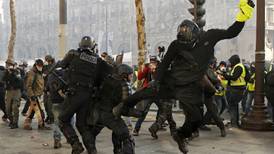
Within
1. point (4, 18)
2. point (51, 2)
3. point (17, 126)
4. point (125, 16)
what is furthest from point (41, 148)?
point (4, 18)

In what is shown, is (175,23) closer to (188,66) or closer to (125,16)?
(125,16)

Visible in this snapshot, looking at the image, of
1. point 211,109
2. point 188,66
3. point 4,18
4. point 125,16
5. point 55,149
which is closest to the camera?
point 188,66

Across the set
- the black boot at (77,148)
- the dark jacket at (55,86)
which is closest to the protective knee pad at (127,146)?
the black boot at (77,148)

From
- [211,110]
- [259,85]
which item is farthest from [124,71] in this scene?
[259,85]

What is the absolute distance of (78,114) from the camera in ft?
19.8

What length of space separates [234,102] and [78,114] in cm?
468

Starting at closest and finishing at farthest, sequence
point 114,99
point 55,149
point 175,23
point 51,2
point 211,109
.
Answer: point 114,99 → point 55,149 → point 211,109 → point 175,23 → point 51,2

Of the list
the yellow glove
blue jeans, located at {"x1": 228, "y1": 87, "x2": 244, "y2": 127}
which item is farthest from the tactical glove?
blue jeans, located at {"x1": 228, "y1": 87, "x2": 244, "y2": 127}

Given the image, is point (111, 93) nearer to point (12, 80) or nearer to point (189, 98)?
point (189, 98)

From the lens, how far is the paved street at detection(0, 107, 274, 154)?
734 centimetres

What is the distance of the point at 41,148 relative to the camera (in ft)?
25.1

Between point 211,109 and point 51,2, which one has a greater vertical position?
point 51,2

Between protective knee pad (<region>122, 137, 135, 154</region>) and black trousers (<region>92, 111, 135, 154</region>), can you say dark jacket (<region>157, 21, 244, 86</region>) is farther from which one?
protective knee pad (<region>122, 137, 135, 154</region>)

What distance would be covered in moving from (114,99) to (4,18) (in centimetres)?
9250
